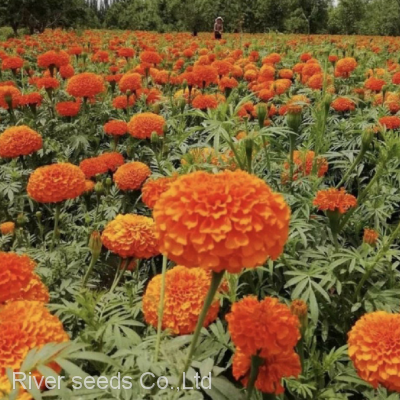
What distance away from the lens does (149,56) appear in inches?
154

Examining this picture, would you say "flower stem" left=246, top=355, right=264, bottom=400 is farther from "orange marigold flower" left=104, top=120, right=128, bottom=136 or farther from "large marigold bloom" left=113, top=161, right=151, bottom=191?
"orange marigold flower" left=104, top=120, right=128, bottom=136

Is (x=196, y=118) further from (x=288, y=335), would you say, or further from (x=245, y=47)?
(x=245, y=47)

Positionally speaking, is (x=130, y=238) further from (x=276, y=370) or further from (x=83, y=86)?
(x=83, y=86)

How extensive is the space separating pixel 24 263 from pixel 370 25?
2944 cm

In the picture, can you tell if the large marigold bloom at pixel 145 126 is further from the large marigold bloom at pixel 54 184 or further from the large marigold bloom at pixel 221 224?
the large marigold bloom at pixel 221 224

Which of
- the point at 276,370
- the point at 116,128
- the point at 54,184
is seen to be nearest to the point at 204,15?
the point at 116,128

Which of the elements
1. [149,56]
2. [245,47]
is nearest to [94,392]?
[149,56]

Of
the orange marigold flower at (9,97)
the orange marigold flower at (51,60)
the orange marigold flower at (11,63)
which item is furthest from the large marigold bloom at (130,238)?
the orange marigold flower at (11,63)

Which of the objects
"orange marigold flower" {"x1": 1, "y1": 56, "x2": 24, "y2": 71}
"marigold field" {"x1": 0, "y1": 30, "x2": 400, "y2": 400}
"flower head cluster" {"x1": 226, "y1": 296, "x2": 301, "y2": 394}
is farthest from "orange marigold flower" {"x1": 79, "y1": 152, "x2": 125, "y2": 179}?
"orange marigold flower" {"x1": 1, "y1": 56, "x2": 24, "y2": 71}

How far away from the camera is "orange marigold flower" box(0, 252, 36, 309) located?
1.11 metres

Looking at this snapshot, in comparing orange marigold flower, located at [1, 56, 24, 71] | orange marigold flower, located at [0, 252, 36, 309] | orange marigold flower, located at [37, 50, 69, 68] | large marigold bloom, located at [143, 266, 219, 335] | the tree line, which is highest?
the tree line

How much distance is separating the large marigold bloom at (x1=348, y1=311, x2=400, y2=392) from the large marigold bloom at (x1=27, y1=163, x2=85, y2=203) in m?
1.14

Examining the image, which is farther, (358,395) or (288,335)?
(358,395)

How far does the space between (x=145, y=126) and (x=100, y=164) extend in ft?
1.18
